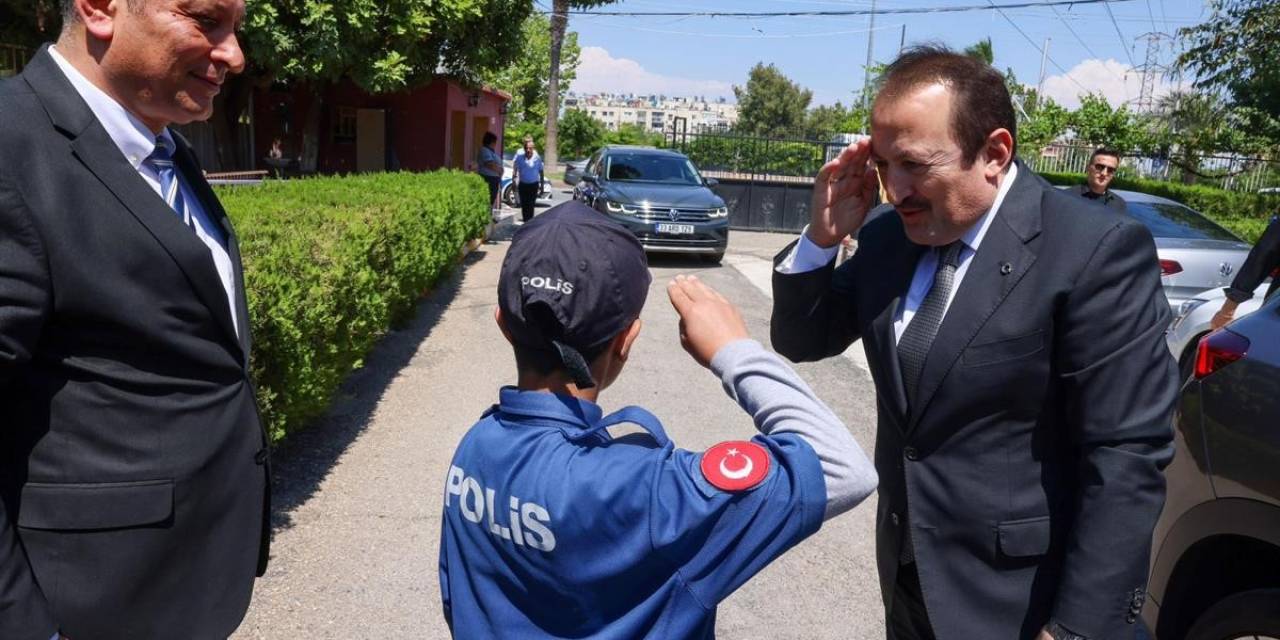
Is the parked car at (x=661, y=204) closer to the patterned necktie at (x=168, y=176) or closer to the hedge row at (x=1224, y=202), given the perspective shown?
the hedge row at (x=1224, y=202)

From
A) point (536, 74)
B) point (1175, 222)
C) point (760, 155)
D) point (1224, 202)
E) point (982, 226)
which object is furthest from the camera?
point (536, 74)

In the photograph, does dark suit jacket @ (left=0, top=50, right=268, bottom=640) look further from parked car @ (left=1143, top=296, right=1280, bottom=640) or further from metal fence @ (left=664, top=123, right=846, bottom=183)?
metal fence @ (left=664, top=123, right=846, bottom=183)

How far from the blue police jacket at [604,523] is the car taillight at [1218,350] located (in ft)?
6.72

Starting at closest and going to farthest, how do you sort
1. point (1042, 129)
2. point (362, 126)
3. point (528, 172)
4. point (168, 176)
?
1. point (168, 176)
2. point (528, 172)
3. point (362, 126)
4. point (1042, 129)

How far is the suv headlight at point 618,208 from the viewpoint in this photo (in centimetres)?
1313

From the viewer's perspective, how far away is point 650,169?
48.5 ft

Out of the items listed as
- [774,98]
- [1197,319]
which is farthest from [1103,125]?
[774,98]

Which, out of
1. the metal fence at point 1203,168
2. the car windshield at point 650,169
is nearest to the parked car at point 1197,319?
the car windshield at point 650,169

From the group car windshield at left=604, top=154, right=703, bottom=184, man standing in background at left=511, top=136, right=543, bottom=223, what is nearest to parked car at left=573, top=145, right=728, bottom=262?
car windshield at left=604, top=154, right=703, bottom=184

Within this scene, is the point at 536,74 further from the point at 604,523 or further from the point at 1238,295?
the point at 604,523

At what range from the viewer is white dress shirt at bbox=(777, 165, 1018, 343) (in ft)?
6.67

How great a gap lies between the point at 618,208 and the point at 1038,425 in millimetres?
11473

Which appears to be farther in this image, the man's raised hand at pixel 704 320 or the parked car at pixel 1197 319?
the parked car at pixel 1197 319

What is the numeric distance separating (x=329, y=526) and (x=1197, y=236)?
8.29m
